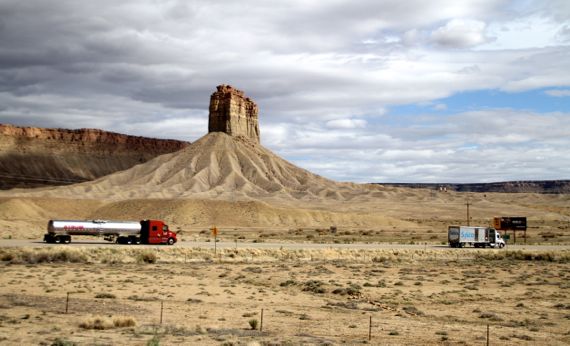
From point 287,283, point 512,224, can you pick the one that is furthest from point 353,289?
point 512,224

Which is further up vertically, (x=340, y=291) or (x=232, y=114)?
(x=232, y=114)

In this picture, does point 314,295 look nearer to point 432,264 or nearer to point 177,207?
point 432,264

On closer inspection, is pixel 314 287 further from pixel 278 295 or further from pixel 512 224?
pixel 512 224

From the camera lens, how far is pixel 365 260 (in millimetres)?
47719

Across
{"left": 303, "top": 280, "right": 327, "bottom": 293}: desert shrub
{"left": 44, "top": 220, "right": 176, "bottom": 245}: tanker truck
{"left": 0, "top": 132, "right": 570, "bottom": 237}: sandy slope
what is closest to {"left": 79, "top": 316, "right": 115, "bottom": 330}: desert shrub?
{"left": 303, "top": 280, "right": 327, "bottom": 293}: desert shrub

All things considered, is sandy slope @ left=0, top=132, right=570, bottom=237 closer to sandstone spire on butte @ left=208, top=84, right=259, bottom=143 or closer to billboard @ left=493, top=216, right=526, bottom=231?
sandstone spire on butte @ left=208, top=84, right=259, bottom=143

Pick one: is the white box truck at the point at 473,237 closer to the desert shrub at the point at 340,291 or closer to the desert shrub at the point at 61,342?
the desert shrub at the point at 340,291

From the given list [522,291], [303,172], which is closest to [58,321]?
[522,291]

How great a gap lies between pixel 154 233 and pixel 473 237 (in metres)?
29.6

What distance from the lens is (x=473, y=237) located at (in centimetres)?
6200

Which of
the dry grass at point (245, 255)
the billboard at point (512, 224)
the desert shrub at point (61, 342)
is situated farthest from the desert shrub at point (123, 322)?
the billboard at point (512, 224)

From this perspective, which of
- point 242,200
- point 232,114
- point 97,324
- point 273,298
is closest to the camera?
point 97,324

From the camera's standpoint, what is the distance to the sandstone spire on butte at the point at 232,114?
186m

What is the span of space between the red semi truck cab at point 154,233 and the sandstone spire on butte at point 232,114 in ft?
431
